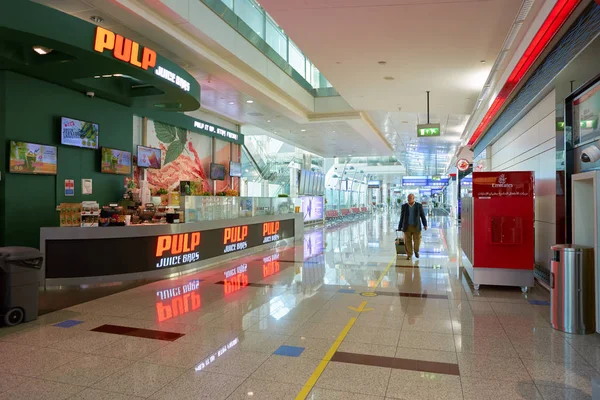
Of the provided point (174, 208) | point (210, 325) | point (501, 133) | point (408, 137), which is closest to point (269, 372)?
point (210, 325)

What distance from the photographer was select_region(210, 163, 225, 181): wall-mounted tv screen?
49.0 feet

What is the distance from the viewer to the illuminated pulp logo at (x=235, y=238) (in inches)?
387

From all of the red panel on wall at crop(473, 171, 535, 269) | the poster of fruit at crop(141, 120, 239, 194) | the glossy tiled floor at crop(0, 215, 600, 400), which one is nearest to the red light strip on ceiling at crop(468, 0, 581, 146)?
the red panel on wall at crop(473, 171, 535, 269)

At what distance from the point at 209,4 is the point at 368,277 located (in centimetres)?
608

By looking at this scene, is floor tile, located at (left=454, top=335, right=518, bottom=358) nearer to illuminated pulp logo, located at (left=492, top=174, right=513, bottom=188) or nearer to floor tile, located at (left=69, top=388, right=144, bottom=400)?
floor tile, located at (left=69, top=388, right=144, bottom=400)

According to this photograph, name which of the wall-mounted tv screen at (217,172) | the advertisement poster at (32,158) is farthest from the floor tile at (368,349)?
the wall-mounted tv screen at (217,172)

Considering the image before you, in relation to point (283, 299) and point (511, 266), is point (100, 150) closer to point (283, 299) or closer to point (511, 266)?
point (283, 299)

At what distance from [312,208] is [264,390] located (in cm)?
2016

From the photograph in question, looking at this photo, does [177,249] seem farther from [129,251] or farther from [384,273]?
[384,273]

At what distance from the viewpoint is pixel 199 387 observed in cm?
317

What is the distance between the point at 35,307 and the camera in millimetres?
4965

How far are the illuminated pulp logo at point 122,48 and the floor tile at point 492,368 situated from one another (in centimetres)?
585

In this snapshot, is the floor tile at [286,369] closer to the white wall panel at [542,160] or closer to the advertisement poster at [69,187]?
the white wall panel at [542,160]

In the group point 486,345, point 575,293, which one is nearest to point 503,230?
point 575,293
